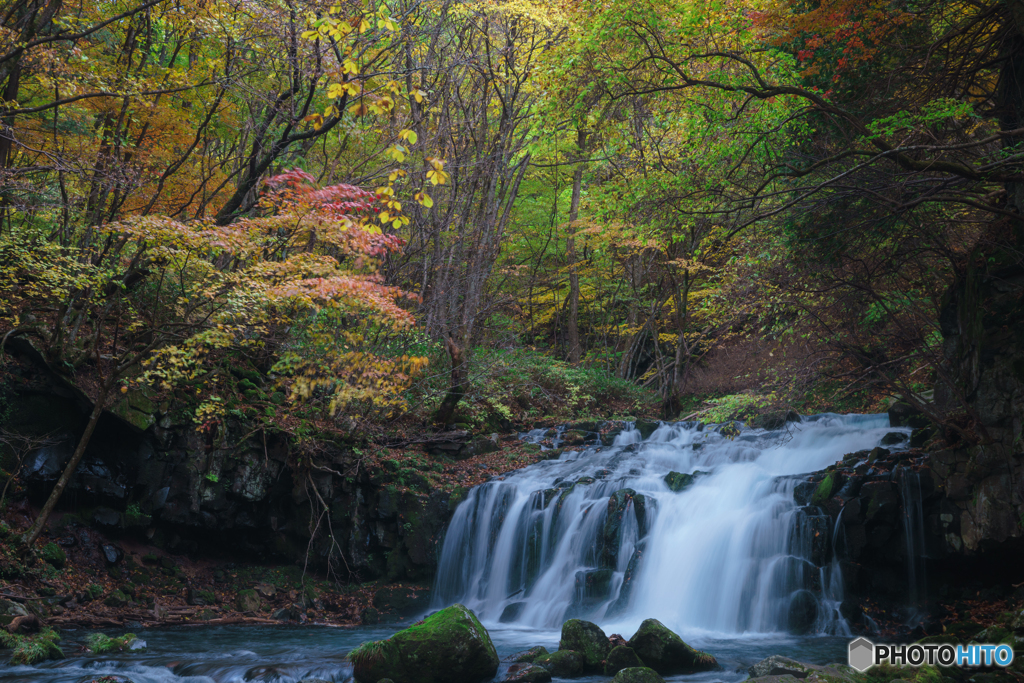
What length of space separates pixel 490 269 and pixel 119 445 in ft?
27.6

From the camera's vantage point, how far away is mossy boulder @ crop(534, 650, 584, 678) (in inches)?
260

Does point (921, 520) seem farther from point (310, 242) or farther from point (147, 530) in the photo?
point (147, 530)

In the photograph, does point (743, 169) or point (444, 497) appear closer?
point (743, 169)

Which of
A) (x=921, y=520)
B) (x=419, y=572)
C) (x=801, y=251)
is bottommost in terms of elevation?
(x=419, y=572)

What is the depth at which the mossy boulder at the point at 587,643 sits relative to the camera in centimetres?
677

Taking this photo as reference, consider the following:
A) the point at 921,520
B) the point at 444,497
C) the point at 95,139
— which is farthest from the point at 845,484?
the point at 95,139

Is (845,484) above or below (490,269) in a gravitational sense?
below

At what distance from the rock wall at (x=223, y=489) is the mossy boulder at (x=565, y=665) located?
4821mm

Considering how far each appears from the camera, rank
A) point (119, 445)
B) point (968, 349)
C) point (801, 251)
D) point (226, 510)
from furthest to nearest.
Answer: point (226, 510) → point (119, 445) → point (801, 251) → point (968, 349)

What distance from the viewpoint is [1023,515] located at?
657 cm

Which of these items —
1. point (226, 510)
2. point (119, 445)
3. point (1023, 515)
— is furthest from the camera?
point (226, 510)

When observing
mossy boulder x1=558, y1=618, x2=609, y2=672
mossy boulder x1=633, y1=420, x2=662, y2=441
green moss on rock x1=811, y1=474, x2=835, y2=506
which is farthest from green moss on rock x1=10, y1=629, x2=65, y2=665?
mossy boulder x1=633, y1=420, x2=662, y2=441

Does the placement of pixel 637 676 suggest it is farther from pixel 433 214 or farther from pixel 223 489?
pixel 433 214

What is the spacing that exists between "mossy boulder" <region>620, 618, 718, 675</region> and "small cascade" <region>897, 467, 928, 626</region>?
3.23m
